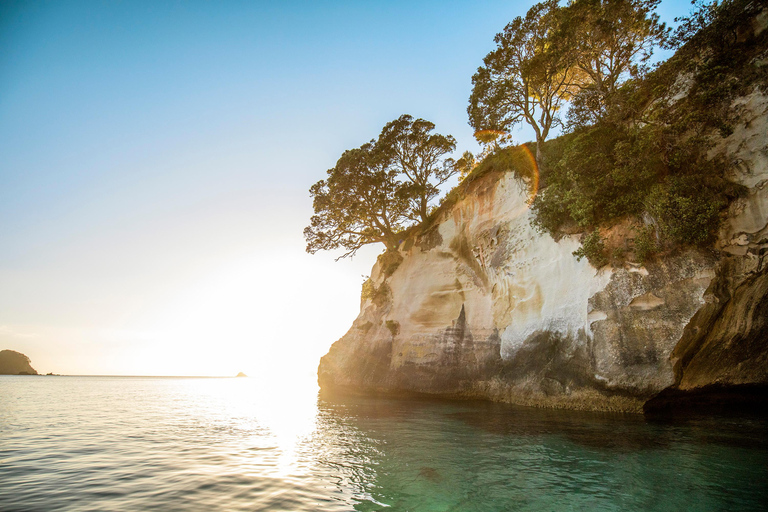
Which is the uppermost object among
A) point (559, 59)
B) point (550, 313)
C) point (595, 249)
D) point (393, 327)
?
point (559, 59)

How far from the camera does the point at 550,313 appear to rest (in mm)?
16078

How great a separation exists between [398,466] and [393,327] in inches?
675

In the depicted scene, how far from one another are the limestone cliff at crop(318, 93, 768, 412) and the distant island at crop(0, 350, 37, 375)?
164 m

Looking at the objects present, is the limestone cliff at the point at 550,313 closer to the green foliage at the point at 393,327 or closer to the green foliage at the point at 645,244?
the green foliage at the point at 393,327

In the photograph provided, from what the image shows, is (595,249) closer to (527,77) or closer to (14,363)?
(527,77)

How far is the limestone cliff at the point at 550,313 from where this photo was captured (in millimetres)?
11477

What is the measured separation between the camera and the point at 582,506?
16.9ft

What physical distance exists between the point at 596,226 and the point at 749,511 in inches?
469

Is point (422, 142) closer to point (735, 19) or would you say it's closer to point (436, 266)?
point (436, 266)

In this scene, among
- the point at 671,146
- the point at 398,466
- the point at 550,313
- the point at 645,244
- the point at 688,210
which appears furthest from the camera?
the point at 550,313

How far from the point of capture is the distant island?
12662cm

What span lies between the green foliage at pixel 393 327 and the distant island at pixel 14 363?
171 metres

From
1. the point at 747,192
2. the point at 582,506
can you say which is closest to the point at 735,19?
the point at 747,192

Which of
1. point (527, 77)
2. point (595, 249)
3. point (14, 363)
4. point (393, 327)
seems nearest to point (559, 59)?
point (527, 77)
